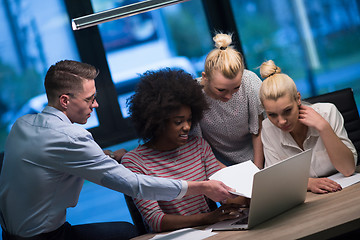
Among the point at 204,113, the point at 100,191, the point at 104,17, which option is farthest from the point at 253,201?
the point at 100,191

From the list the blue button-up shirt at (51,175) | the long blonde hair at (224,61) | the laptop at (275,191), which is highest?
the long blonde hair at (224,61)

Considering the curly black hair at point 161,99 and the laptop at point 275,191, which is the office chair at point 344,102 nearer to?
the curly black hair at point 161,99

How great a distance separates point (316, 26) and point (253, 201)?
96.7 inches

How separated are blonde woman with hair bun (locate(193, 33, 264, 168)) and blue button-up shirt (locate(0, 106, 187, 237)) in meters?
0.59

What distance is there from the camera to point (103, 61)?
3107 millimetres

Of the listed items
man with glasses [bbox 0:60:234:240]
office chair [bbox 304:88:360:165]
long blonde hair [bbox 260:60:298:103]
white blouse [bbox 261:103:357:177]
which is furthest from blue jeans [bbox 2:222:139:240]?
office chair [bbox 304:88:360:165]

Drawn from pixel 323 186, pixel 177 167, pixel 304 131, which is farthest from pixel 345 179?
pixel 177 167

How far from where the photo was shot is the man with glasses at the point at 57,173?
1.59 meters

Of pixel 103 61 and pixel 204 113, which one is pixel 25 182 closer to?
pixel 204 113

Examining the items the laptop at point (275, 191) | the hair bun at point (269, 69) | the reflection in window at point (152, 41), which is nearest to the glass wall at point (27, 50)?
the reflection in window at point (152, 41)

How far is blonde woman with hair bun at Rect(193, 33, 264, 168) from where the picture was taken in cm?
205

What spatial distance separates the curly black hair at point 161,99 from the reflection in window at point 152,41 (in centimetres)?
122

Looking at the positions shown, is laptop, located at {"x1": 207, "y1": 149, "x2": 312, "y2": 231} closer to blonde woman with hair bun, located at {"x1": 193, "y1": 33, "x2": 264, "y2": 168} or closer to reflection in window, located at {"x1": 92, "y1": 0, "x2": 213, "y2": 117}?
blonde woman with hair bun, located at {"x1": 193, "y1": 33, "x2": 264, "y2": 168}

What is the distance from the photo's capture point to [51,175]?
1.64 meters
